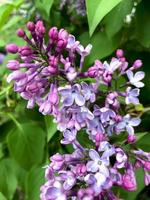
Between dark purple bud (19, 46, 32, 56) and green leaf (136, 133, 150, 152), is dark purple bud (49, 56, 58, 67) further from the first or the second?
green leaf (136, 133, 150, 152)

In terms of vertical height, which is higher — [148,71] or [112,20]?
[112,20]

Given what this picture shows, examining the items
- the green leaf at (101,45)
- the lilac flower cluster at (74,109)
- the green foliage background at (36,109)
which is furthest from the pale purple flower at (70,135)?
the green leaf at (101,45)

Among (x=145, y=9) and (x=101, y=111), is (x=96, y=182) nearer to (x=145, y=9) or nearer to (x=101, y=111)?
(x=101, y=111)

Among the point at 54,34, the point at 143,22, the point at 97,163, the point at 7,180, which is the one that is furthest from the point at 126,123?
the point at 7,180

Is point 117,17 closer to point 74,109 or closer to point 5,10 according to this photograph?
point 5,10

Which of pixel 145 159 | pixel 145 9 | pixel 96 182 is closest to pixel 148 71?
pixel 145 9
